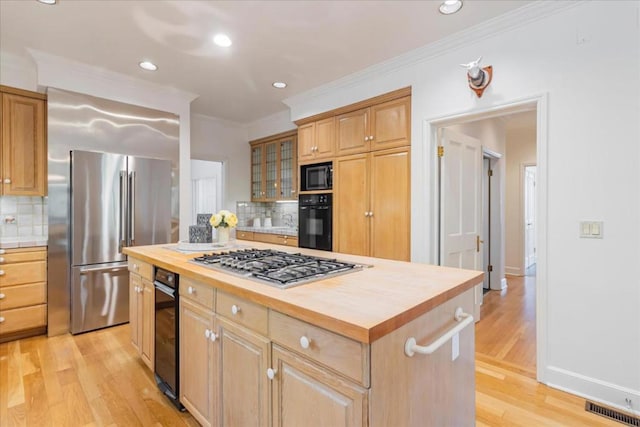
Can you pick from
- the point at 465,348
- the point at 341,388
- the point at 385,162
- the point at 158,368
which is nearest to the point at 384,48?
the point at 385,162

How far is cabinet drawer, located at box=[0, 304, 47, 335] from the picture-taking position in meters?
2.93

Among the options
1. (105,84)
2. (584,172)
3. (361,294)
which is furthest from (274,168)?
(361,294)

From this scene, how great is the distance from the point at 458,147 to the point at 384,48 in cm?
124

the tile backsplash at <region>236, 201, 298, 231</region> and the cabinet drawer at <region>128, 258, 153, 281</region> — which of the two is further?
the tile backsplash at <region>236, 201, 298, 231</region>

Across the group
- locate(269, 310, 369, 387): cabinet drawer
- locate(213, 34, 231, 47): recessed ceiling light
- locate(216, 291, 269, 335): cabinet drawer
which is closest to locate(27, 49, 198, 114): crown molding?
locate(213, 34, 231, 47): recessed ceiling light

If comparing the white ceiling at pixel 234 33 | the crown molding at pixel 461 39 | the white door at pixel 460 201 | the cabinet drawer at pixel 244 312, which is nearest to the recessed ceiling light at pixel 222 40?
the white ceiling at pixel 234 33

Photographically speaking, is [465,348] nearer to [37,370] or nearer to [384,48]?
[384,48]

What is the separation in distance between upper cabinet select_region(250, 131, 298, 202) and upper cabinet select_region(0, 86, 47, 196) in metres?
2.82

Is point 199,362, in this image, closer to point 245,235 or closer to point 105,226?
point 105,226

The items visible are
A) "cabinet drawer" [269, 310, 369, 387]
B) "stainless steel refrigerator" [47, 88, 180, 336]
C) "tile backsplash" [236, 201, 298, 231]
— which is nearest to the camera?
"cabinet drawer" [269, 310, 369, 387]

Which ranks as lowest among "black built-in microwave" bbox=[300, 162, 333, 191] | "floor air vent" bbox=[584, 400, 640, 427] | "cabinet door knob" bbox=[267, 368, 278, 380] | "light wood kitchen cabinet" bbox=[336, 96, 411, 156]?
"floor air vent" bbox=[584, 400, 640, 427]

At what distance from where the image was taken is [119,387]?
2236 mm

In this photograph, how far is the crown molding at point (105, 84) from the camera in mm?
3090

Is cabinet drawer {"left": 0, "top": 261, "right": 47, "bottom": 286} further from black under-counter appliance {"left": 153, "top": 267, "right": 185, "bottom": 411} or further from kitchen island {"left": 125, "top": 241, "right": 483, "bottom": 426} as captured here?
kitchen island {"left": 125, "top": 241, "right": 483, "bottom": 426}
